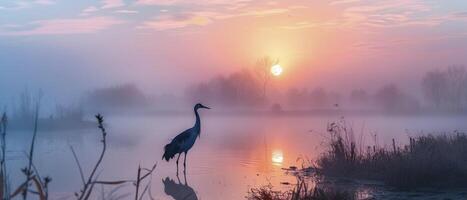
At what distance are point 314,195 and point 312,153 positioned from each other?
981cm

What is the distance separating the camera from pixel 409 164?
30.5ft

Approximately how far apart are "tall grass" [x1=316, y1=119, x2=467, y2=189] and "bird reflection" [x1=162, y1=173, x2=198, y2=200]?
2848 mm

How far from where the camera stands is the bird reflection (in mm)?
9378

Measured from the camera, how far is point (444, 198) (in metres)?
8.10

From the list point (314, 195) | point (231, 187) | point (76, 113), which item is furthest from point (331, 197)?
point (76, 113)

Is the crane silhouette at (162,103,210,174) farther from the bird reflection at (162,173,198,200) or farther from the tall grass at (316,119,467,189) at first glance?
the tall grass at (316,119,467,189)

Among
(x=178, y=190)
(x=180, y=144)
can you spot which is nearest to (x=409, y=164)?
(x=178, y=190)

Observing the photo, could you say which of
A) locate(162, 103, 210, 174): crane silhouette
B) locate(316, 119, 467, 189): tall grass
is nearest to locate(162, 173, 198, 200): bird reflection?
locate(162, 103, 210, 174): crane silhouette

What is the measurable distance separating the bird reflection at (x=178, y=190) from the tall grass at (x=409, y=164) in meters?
2.85

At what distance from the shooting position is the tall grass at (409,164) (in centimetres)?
918

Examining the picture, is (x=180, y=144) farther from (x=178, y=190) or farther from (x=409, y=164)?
(x=409, y=164)

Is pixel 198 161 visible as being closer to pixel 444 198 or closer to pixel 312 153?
pixel 312 153

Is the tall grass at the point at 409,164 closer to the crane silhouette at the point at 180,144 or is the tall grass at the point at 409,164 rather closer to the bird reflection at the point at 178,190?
the bird reflection at the point at 178,190

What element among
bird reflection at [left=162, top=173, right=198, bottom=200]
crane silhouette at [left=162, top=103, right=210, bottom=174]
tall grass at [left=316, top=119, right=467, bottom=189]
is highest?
crane silhouette at [left=162, top=103, right=210, bottom=174]
